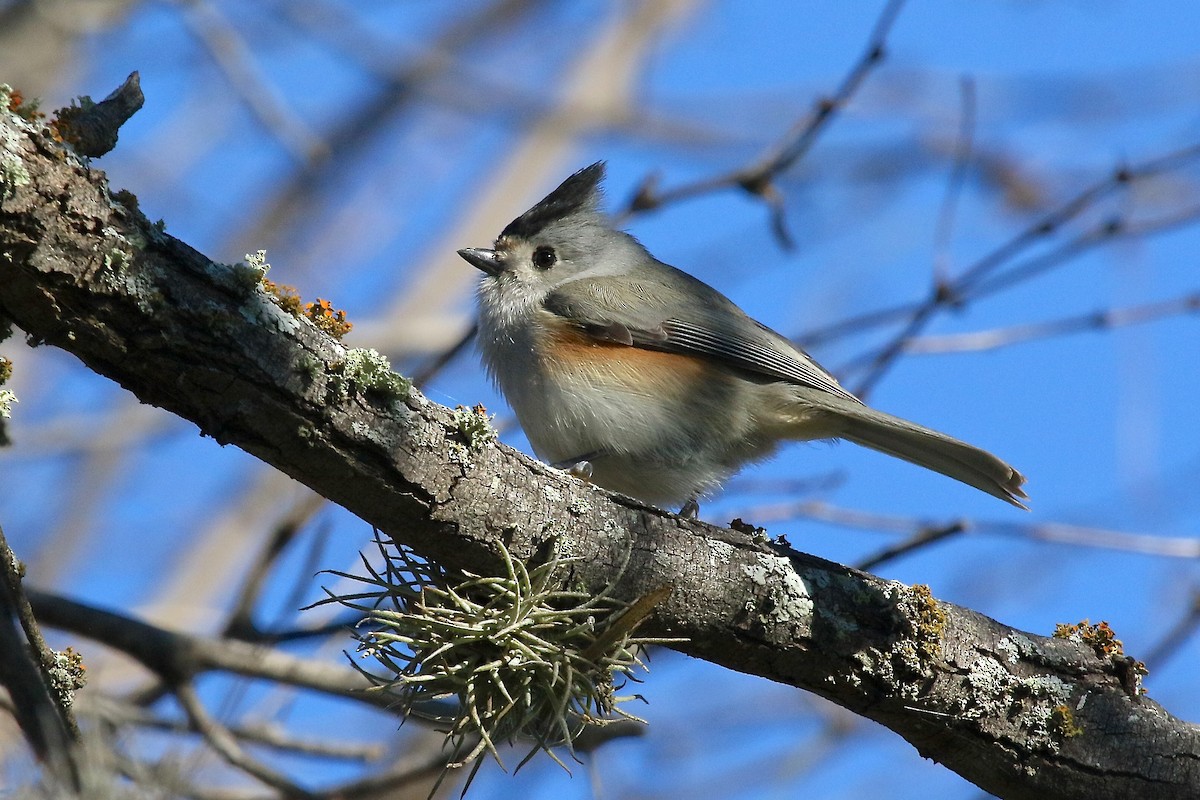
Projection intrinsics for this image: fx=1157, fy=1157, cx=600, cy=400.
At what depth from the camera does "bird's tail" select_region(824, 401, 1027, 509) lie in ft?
13.0

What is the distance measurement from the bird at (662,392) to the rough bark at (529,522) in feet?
3.23

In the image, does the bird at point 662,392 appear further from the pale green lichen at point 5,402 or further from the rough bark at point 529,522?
the pale green lichen at point 5,402

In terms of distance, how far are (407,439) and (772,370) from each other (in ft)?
6.90

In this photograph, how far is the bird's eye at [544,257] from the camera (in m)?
4.82

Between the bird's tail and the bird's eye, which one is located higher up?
the bird's eye

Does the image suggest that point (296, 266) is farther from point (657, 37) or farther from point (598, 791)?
point (598, 791)

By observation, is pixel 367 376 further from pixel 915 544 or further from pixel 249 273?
pixel 915 544

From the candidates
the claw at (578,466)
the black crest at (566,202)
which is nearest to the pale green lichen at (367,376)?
the claw at (578,466)

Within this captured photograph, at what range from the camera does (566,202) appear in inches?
193

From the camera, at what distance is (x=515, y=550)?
261 cm

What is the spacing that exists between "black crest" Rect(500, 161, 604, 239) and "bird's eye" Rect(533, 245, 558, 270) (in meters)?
0.09

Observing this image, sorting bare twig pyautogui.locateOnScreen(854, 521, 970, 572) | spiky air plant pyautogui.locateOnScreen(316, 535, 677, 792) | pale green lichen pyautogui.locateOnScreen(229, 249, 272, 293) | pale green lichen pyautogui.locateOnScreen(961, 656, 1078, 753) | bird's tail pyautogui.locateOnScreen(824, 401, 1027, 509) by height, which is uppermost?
bird's tail pyautogui.locateOnScreen(824, 401, 1027, 509)

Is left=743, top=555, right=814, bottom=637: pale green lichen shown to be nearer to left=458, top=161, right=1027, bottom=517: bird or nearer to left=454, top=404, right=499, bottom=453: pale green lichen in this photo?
left=454, top=404, right=499, bottom=453: pale green lichen

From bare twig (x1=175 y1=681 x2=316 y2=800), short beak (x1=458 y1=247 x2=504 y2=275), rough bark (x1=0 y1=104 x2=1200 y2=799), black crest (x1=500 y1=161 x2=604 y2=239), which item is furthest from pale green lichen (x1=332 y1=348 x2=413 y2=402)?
black crest (x1=500 y1=161 x2=604 y2=239)
